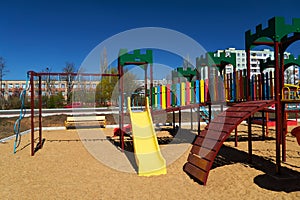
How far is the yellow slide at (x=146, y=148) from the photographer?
19.4 feet

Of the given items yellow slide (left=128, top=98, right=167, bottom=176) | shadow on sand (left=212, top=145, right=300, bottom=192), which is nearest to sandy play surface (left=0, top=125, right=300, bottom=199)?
shadow on sand (left=212, top=145, right=300, bottom=192)

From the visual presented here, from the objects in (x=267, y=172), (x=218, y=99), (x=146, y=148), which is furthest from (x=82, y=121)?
(x=267, y=172)

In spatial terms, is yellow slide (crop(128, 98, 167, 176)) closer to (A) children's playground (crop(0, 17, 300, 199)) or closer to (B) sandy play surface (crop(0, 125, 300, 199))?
(A) children's playground (crop(0, 17, 300, 199))

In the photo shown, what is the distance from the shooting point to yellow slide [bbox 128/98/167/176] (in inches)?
232

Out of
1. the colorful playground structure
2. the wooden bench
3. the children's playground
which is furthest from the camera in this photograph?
the wooden bench

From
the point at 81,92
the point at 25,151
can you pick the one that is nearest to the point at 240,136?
the point at 25,151

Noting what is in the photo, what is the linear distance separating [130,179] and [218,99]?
4.42 meters

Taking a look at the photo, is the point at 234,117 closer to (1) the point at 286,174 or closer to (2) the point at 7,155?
(1) the point at 286,174

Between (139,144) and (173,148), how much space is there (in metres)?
2.47

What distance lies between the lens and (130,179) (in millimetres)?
5535

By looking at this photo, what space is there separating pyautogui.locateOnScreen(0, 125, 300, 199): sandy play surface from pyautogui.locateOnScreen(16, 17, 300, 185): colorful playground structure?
14.0 inches

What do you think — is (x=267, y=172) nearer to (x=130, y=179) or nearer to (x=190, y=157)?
(x=190, y=157)

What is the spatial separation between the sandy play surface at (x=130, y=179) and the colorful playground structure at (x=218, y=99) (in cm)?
36

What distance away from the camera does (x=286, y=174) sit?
5.64m
